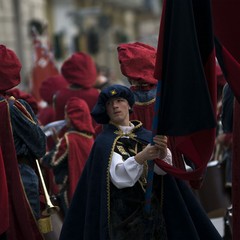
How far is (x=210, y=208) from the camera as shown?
380 inches

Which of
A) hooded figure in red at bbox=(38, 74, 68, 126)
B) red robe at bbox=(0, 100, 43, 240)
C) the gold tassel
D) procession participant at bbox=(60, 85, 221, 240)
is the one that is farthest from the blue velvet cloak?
hooded figure in red at bbox=(38, 74, 68, 126)

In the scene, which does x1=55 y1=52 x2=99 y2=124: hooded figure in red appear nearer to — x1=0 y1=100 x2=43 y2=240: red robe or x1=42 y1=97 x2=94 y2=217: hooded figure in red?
x1=42 y1=97 x2=94 y2=217: hooded figure in red

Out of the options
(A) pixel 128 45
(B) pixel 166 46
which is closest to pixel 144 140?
(B) pixel 166 46

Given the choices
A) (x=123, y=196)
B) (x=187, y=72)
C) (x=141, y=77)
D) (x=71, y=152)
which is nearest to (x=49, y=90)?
(x=71, y=152)

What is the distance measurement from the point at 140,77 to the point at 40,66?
6639 mm

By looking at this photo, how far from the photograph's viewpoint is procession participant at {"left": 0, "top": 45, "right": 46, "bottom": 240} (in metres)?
7.32

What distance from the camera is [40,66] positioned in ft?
47.6

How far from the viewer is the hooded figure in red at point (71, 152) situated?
30.4ft

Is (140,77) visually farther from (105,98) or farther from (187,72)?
(187,72)

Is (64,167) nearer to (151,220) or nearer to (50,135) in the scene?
(50,135)

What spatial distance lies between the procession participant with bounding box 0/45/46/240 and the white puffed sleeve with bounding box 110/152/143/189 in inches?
35.5

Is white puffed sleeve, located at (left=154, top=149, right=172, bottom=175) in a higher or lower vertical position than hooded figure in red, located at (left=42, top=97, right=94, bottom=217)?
higher

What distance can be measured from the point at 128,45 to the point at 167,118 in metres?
2.25

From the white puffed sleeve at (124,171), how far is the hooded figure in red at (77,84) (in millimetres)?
3941
